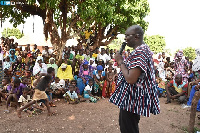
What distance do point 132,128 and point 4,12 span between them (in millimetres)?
8427

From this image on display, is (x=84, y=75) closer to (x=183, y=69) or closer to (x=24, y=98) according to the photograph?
(x=24, y=98)

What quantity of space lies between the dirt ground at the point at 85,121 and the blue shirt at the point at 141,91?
6.91 ft

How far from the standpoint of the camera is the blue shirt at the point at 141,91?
→ 1821 millimetres

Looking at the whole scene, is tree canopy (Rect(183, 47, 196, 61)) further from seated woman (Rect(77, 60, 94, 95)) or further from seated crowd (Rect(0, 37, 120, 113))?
seated woman (Rect(77, 60, 94, 95))

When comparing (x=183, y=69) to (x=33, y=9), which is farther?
(x=33, y=9)

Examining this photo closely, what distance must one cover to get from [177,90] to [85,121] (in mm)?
3815

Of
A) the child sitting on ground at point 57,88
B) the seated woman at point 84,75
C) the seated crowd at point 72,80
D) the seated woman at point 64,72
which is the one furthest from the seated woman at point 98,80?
the child sitting on ground at point 57,88

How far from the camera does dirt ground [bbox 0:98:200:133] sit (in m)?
3.83

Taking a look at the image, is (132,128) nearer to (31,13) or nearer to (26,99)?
(26,99)

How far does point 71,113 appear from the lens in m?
4.91

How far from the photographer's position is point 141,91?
1846 mm

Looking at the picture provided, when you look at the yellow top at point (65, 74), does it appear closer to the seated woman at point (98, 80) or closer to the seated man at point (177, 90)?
the seated woman at point (98, 80)

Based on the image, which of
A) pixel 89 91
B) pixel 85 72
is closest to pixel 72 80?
pixel 89 91

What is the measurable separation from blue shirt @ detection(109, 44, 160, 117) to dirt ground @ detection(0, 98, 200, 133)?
211 cm
